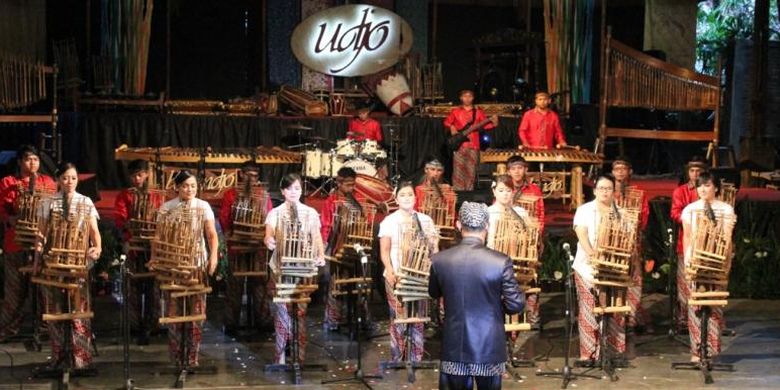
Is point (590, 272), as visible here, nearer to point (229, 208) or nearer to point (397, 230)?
point (397, 230)

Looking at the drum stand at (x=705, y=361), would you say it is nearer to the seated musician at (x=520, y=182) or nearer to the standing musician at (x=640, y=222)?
the standing musician at (x=640, y=222)

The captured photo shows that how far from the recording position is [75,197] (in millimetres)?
11547

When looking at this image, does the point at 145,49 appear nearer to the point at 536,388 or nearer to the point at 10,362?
the point at 10,362

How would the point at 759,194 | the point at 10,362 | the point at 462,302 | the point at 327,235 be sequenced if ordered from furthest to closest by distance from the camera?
the point at 759,194 → the point at 327,235 → the point at 10,362 → the point at 462,302

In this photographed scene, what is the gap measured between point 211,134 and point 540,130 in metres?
5.41

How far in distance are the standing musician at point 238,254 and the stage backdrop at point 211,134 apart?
19.5 feet

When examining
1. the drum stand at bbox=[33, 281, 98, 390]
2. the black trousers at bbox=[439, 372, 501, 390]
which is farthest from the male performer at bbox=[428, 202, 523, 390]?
the drum stand at bbox=[33, 281, 98, 390]

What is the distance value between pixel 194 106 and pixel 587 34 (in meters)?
6.81

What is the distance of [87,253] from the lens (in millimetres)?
11398

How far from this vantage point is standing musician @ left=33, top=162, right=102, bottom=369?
1141cm

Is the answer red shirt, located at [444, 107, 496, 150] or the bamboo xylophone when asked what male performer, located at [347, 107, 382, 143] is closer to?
red shirt, located at [444, 107, 496, 150]

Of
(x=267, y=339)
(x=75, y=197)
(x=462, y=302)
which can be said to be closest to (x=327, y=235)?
(x=267, y=339)

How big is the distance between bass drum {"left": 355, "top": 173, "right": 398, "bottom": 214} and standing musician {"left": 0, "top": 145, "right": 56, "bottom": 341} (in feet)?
16.0

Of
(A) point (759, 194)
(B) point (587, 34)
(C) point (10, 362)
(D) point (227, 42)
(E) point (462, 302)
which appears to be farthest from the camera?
(D) point (227, 42)
